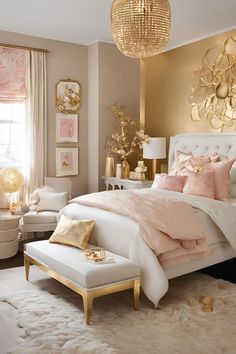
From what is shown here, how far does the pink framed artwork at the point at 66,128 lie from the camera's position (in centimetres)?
589

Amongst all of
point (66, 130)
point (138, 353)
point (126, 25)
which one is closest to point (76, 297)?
point (138, 353)

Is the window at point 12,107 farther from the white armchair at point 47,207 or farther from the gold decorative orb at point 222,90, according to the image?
the gold decorative orb at point 222,90

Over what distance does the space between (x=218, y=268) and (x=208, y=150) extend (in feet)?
5.30

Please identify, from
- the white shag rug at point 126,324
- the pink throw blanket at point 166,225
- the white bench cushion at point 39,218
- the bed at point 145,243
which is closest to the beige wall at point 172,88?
the bed at point 145,243

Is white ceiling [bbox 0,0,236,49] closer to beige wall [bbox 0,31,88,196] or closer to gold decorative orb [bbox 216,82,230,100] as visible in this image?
beige wall [bbox 0,31,88,196]

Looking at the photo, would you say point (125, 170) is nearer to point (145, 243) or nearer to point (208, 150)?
point (208, 150)

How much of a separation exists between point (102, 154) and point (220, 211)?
2.58 metres

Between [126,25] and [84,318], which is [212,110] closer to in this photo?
[126,25]

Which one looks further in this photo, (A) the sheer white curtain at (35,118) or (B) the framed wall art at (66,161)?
(B) the framed wall art at (66,161)

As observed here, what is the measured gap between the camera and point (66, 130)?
5.96 m

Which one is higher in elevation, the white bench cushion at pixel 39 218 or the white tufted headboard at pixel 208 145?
the white tufted headboard at pixel 208 145

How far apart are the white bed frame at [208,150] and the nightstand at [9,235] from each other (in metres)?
2.07

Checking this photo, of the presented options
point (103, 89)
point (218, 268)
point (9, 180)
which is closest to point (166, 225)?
point (218, 268)

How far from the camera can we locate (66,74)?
590 centimetres
